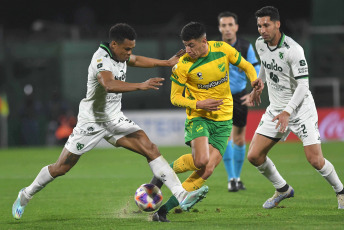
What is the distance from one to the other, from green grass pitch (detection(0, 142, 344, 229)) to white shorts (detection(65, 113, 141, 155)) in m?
0.83

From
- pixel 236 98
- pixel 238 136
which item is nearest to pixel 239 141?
pixel 238 136

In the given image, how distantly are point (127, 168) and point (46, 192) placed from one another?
11.4ft

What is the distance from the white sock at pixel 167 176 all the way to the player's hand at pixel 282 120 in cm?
123

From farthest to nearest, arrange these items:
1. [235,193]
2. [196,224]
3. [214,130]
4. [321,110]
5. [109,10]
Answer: [109,10] < [321,110] < [235,193] < [214,130] < [196,224]

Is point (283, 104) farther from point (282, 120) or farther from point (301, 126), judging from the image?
point (282, 120)

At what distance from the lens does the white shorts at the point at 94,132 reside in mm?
7273

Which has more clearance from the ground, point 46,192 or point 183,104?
point 183,104

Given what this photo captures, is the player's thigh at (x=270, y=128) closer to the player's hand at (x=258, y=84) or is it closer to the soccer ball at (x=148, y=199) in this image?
the player's hand at (x=258, y=84)

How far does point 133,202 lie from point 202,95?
200 centimetres

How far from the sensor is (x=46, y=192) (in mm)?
10055

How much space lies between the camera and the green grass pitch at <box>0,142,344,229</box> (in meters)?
6.88

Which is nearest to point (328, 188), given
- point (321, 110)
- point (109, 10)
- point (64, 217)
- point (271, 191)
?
point (271, 191)

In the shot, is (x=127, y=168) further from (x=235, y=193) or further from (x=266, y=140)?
(x=266, y=140)

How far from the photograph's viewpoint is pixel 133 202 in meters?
8.63
